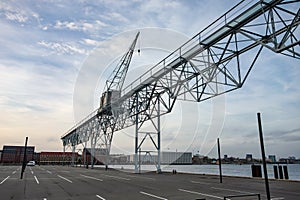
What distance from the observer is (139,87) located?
26469 mm

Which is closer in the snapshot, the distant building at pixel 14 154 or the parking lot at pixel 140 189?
the parking lot at pixel 140 189

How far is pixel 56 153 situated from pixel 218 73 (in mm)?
117357

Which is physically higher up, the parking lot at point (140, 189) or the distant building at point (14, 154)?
the distant building at point (14, 154)

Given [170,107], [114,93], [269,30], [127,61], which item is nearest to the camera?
[269,30]

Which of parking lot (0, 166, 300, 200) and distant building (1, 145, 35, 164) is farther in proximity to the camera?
distant building (1, 145, 35, 164)

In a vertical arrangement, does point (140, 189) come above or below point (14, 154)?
below

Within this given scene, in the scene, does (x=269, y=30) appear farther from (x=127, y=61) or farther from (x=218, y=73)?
(x=127, y=61)

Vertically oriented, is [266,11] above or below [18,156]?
above

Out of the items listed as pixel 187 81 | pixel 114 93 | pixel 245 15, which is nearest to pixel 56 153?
pixel 114 93

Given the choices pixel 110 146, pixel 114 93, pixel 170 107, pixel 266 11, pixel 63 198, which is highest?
pixel 114 93

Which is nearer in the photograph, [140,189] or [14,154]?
[140,189]

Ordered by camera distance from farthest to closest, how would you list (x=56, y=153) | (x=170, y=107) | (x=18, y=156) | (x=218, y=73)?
(x=56, y=153), (x=18, y=156), (x=170, y=107), (x=218, y=73)

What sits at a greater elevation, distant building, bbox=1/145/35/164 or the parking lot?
distant building, bbox=1/145/35/164

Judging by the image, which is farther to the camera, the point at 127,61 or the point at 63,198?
the point at 127,61
